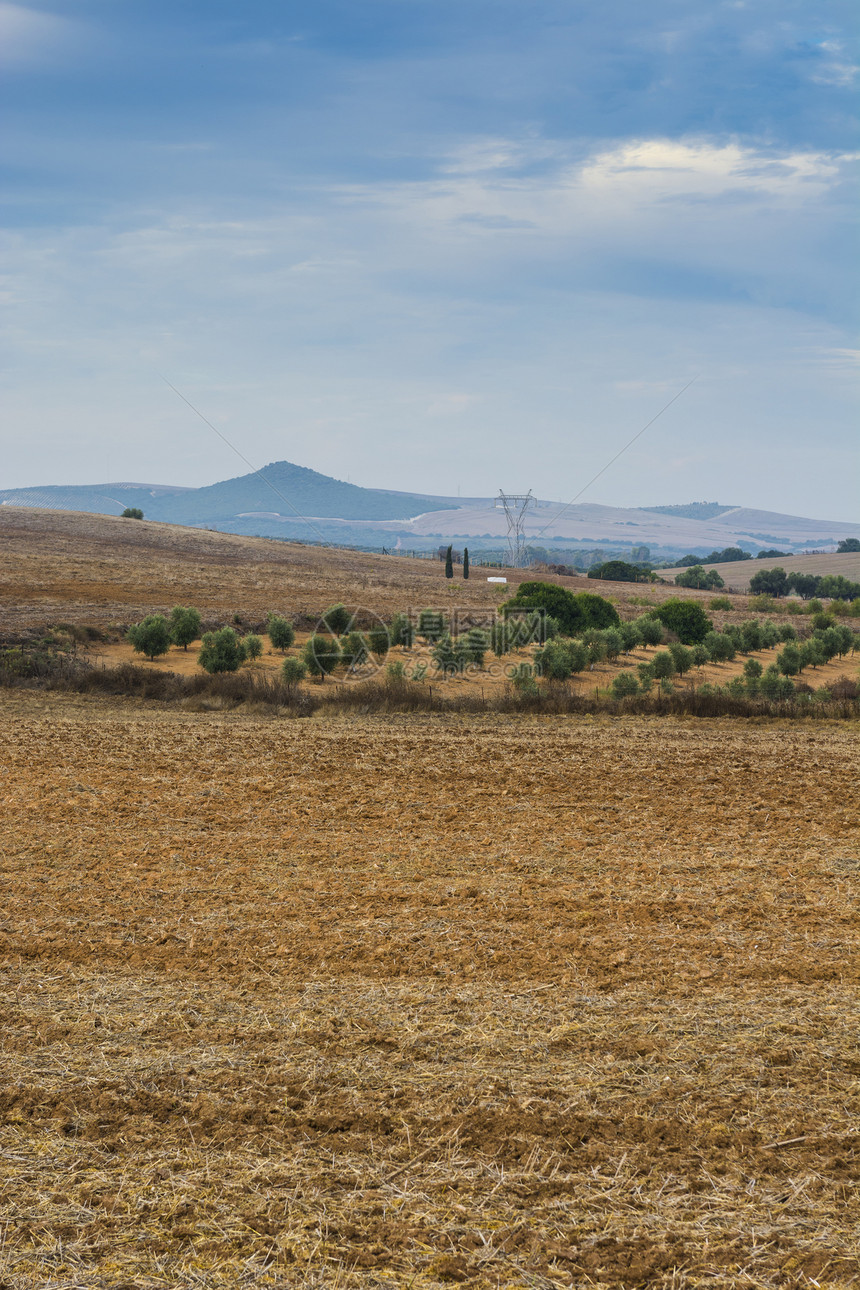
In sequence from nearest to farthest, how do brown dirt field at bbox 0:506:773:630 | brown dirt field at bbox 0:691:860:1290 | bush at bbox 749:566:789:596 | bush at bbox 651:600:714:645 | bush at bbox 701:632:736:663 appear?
brown dirt field at bbox 0:691:860:1290, bush at bbox 701:632:736:663, bush at bbox 651:600:714:645, brown dirt field at bbox 0:506:773:630, bush at bbox 749:566:789:596

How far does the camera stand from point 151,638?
25469mm

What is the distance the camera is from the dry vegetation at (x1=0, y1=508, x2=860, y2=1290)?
3.83 metres

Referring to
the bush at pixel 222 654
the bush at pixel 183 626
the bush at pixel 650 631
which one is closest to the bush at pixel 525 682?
the bush at pixel 222 654

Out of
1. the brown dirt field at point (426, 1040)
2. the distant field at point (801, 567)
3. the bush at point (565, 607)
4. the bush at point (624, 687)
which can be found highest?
the distant field at point (801, 567)

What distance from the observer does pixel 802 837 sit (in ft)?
32.2

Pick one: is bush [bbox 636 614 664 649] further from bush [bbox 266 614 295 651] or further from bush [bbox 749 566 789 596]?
bush [bbox 749 566 789 596]

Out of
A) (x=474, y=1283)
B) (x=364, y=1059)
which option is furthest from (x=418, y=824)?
(x=474, y=1283)

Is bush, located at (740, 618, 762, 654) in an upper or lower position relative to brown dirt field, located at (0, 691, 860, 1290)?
upper

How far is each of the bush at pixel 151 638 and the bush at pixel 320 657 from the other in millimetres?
4161

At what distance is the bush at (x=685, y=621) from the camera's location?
113 feet

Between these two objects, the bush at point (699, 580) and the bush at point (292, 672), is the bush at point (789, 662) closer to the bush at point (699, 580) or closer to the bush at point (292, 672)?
the bush at point (292, 672)

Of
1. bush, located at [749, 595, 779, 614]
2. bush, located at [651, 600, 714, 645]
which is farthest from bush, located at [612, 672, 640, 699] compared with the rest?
bush, located at [749, 595, 779, 614]

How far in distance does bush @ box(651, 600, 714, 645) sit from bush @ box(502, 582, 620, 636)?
193 centimetres

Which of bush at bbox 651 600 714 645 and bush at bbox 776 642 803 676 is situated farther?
bush at bbox 651 600 714 645
